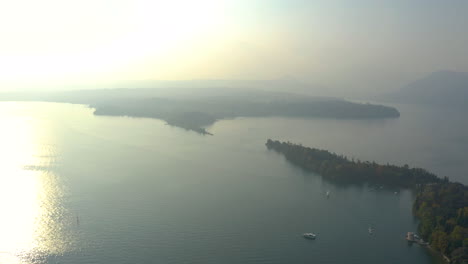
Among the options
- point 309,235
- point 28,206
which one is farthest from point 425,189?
point 28,206

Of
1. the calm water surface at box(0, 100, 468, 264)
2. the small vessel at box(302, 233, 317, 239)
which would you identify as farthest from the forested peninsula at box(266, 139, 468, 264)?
the small vessel at box(302, 233, 317, 239)

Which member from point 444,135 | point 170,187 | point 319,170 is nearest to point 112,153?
point 170,187

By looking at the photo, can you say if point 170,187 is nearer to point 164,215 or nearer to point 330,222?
point 164,215

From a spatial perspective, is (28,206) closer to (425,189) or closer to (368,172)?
(368,172)

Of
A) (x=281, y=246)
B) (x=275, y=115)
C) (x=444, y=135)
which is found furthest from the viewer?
(x=275, y=115)

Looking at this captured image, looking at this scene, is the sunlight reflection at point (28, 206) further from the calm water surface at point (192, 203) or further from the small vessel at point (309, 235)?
the small vessel at point (309, 235)

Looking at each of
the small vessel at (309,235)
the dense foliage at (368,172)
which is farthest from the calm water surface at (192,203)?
the dense foliage at (368,172)
